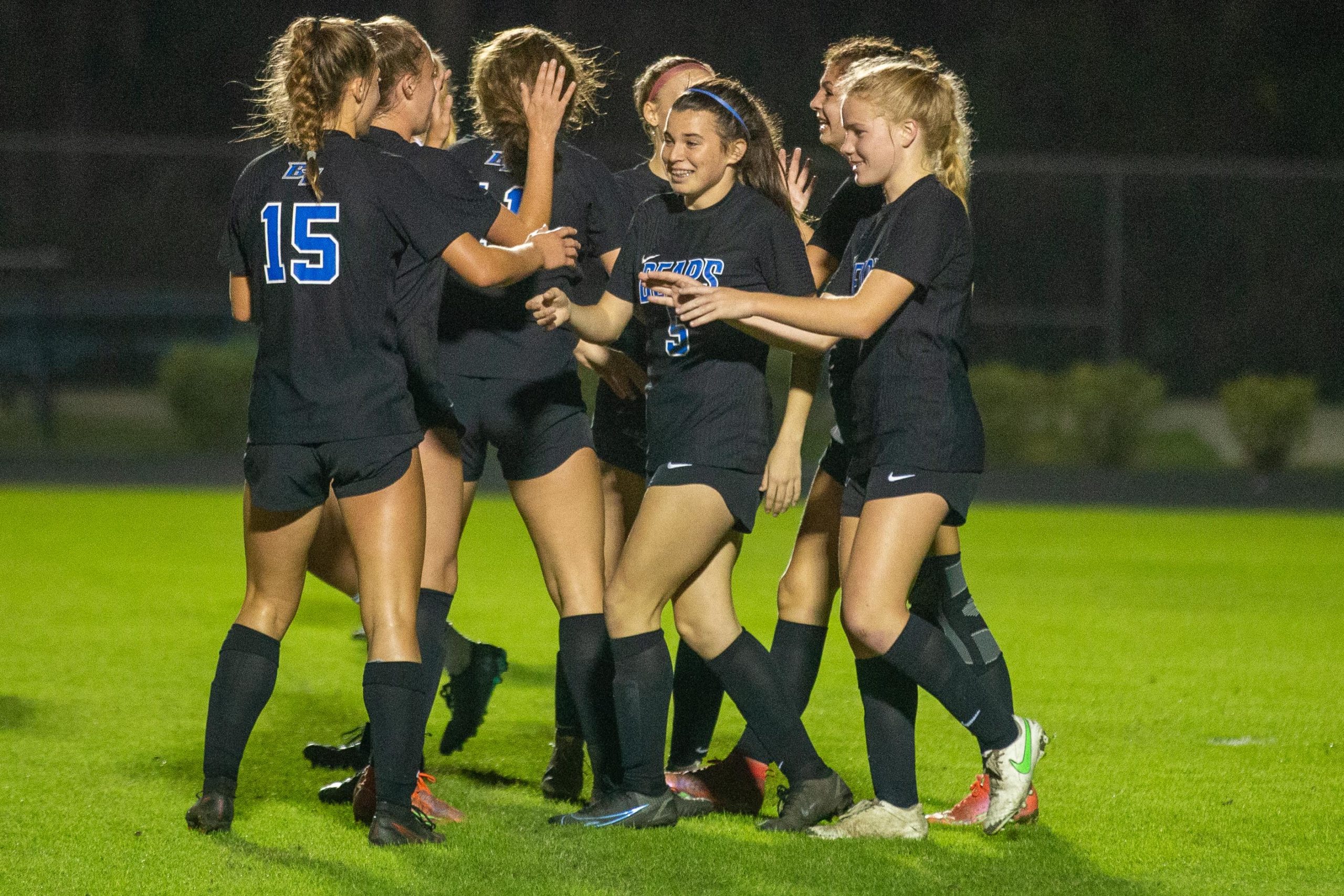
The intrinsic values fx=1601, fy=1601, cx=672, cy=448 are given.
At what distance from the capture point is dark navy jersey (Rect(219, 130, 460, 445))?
3643 millimetres

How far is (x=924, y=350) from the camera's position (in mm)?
3777

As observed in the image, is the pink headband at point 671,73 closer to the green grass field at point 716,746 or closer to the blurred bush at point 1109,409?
the green grass field at point 716,746

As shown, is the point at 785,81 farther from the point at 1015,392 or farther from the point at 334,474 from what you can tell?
the point at 334,474

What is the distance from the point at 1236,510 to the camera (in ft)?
42.0

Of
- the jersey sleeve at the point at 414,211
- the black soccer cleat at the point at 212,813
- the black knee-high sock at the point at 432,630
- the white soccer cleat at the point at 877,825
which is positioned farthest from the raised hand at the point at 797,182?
the black soccer cleat at the point at 212,813

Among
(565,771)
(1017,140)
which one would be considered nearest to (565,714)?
(565,771)

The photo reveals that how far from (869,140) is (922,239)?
0.95 ft

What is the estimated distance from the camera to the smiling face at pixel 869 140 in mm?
3758

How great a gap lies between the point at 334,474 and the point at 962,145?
170cm

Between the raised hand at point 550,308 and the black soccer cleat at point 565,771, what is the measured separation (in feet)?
4.46

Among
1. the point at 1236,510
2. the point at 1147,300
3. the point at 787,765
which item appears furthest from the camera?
the point at 1147,300

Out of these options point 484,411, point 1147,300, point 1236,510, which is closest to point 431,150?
point 484,411

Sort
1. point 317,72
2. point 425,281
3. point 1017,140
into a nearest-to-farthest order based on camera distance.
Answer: point 317,72 → point 425,281 → point 1017,140

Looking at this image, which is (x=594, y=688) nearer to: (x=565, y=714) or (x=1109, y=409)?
(x=565, y=714)
